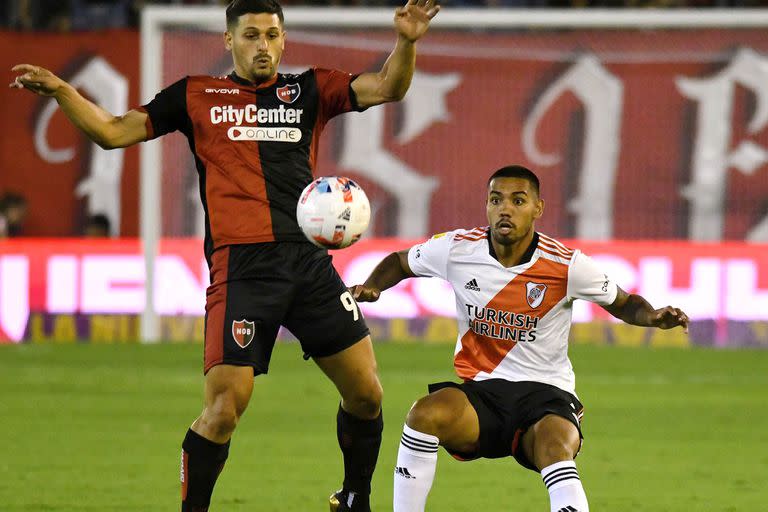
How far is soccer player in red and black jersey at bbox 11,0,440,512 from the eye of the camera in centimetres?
536

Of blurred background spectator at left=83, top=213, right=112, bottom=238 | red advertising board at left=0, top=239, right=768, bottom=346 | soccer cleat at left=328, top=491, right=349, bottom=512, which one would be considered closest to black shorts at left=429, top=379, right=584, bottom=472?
soccer cleat at left=328, top=491, right=349, bottom=512

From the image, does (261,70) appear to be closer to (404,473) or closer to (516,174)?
(516,174)

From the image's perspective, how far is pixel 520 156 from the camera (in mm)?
14945

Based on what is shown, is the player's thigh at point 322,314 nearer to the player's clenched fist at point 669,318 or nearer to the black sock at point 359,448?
the black sock at point 359,448

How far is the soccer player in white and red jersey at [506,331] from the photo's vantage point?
535cm

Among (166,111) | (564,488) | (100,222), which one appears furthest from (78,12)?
(564,488)

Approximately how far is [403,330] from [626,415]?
4738mm

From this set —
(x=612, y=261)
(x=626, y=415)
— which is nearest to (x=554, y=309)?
(x=626, y=415)

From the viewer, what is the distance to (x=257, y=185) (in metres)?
5.50

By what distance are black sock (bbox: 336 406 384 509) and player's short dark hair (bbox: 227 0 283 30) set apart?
161 centimetres

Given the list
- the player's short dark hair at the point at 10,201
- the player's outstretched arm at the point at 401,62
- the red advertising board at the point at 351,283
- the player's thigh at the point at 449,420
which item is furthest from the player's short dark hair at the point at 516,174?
the player's short dark hair at the point at 10,201

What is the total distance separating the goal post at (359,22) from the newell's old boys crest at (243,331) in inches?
358

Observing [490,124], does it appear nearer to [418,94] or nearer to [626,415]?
[418,94]

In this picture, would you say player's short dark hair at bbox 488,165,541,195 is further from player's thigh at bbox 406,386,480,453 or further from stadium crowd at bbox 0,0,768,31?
stadium crowd at bbox 0,0,768,31
